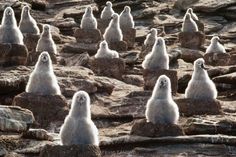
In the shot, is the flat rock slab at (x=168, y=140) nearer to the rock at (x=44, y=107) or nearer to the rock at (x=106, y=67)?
Result: the rock at (x=44, y=107)

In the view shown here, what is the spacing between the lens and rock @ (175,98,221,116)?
16.2 metres

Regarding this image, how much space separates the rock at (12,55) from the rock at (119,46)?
23.0 ft

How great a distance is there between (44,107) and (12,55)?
197 inches

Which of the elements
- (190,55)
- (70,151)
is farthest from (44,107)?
(190,55)

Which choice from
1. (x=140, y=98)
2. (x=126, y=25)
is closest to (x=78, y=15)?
(x=126, y=25)

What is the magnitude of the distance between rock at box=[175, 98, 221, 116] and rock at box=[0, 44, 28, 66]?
6517 mm

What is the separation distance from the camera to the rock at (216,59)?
2564 centimetres

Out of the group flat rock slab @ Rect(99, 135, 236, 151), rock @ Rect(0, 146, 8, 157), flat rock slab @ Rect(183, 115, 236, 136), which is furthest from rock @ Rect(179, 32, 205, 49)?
rock @ Rect(0, 146, 8, 157)

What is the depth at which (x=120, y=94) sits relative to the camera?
63.9 feet

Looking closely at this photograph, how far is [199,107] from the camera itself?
642 inches

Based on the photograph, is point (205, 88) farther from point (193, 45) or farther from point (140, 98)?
point (193, 45)

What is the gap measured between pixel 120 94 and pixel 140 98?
1.20 m

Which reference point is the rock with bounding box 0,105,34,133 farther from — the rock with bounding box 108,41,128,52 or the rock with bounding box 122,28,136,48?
the rock with bounding box 122,28,136,48

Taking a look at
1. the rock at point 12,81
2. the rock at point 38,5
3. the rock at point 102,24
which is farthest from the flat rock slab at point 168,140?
the rock at point 38,5
